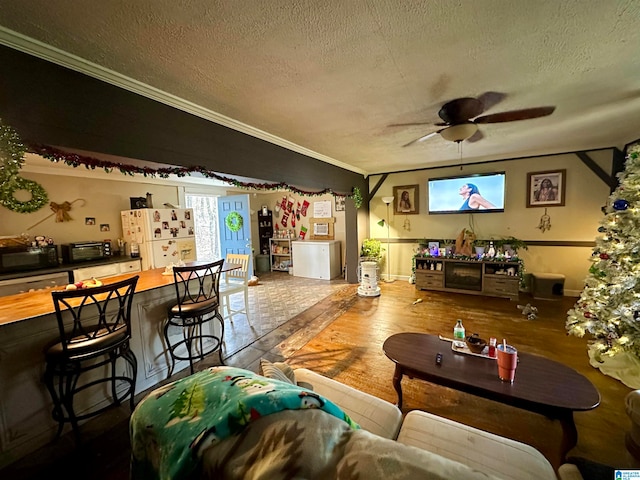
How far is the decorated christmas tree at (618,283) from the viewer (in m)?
2.36

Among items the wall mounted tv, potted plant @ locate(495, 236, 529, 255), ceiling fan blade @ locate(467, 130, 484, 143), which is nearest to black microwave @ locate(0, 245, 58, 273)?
ceiling fan blade @ locate(467, 130, 484, 143)

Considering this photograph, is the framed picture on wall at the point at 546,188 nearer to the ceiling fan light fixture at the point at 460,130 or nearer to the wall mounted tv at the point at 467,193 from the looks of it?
the wall mounted tv at the point at 467,193

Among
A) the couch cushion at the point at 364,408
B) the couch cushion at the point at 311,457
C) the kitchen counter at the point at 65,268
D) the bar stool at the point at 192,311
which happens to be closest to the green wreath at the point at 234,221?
the kitchen counter at the point at 65,268

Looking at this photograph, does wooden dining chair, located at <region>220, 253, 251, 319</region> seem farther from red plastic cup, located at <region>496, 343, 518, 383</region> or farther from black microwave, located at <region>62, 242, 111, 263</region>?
red plastic cup, located at <region>496, 343, 518, 383</region>

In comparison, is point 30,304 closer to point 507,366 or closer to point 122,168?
point 122,168

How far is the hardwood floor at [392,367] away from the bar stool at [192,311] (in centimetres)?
22

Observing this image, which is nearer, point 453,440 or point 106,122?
point 453,440

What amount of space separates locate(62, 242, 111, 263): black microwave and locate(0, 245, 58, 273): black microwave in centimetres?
25

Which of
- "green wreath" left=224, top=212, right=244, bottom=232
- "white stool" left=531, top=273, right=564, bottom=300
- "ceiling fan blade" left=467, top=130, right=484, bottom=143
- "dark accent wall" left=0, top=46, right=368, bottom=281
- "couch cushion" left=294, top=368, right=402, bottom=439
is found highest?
"ceiling fan blade" left=467, top=130, right=484, bottom=143

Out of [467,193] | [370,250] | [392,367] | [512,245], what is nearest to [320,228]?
[370,250]

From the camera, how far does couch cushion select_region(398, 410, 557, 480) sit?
1.03 m

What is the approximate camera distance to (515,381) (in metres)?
1.65

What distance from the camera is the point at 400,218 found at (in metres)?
5.65

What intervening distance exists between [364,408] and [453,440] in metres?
0.41
